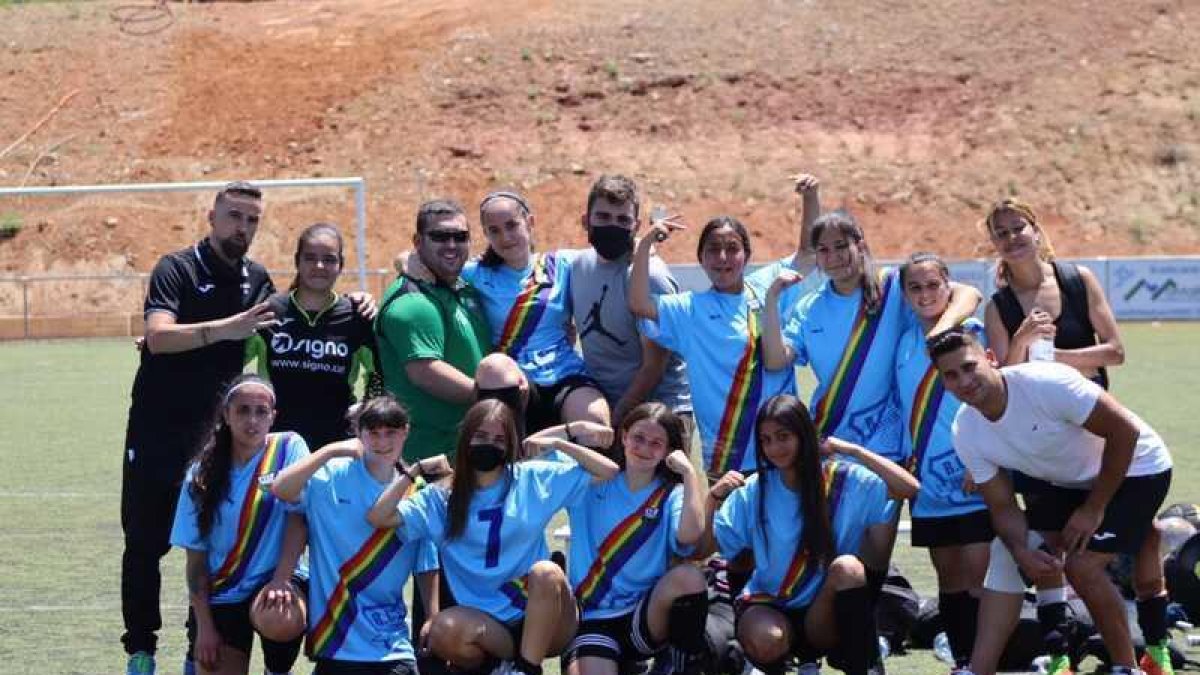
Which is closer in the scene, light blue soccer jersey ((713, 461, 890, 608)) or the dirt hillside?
light blue soccer jersey ((713, 461, 890, 608))

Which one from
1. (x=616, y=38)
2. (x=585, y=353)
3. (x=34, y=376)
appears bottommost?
(x=34, y=376)

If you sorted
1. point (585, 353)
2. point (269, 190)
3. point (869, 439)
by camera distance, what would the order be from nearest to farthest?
point (869, 439), point (585, 353), point (269, 190)

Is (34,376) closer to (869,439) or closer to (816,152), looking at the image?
(869,439)

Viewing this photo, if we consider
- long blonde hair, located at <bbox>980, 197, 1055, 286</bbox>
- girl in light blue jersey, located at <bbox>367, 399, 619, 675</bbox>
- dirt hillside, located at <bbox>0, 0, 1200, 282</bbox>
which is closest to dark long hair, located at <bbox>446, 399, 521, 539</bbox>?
girl in light blue jersey, located at <bbox>367, 399, 619, 675</bbox>

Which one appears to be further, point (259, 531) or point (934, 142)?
point (934, 142)

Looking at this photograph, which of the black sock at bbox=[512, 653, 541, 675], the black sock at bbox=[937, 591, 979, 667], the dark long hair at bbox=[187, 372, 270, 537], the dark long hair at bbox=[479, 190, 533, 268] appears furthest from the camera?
the dark long hair at bbox=[479, 190, 533, 268]

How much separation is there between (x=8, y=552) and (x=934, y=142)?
120 feet

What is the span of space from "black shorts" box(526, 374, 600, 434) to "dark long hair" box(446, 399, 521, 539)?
76 centimetres

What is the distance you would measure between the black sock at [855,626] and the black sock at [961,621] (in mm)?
606

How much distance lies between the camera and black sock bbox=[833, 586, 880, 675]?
6.70 m

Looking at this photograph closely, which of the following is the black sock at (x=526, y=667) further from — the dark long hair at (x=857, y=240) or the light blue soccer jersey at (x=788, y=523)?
the dark long hair at (x=857, y=240)

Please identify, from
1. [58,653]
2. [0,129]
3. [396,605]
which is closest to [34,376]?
[58,653]

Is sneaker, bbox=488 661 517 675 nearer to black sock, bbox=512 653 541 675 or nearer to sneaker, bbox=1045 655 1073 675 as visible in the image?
black sock, bbox=512 653 541 675

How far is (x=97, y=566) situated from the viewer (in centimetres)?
1036
